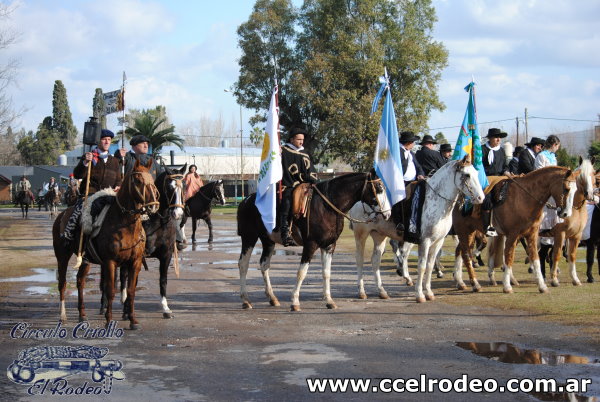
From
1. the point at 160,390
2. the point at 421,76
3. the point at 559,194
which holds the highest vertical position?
the point at 421,76

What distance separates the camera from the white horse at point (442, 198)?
12578mm

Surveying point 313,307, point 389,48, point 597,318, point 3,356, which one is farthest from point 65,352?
point 389,48

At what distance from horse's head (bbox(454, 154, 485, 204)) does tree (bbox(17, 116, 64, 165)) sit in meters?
101

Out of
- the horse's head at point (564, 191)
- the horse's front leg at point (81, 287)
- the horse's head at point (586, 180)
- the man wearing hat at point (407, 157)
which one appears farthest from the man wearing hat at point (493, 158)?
the horse's front leg at point (81, 287)

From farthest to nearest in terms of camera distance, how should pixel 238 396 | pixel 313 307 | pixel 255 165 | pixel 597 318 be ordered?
pixel 255 165
pixel 313 307
pixel 597 318
pixel 238 396

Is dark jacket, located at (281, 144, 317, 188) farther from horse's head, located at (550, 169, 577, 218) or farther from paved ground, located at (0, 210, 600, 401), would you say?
horse's head, located at (550, 169, 577, 218)

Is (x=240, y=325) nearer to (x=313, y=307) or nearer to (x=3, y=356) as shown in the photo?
(x=313, y=307)

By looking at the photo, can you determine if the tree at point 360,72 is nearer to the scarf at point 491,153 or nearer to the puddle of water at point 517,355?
the scarf at point 491,153

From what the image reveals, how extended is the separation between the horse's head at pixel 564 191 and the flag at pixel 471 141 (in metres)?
1.47

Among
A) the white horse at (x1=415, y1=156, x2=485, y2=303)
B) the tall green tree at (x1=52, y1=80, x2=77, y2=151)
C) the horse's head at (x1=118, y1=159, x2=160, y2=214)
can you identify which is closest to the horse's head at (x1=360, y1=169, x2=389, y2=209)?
the white horse at (x1=415, y1=156, x2=485, y2=303)

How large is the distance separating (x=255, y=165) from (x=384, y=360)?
8406 cm

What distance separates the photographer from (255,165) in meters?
92.0

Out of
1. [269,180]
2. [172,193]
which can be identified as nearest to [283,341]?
[172,193]

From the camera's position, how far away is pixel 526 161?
51.9ft
